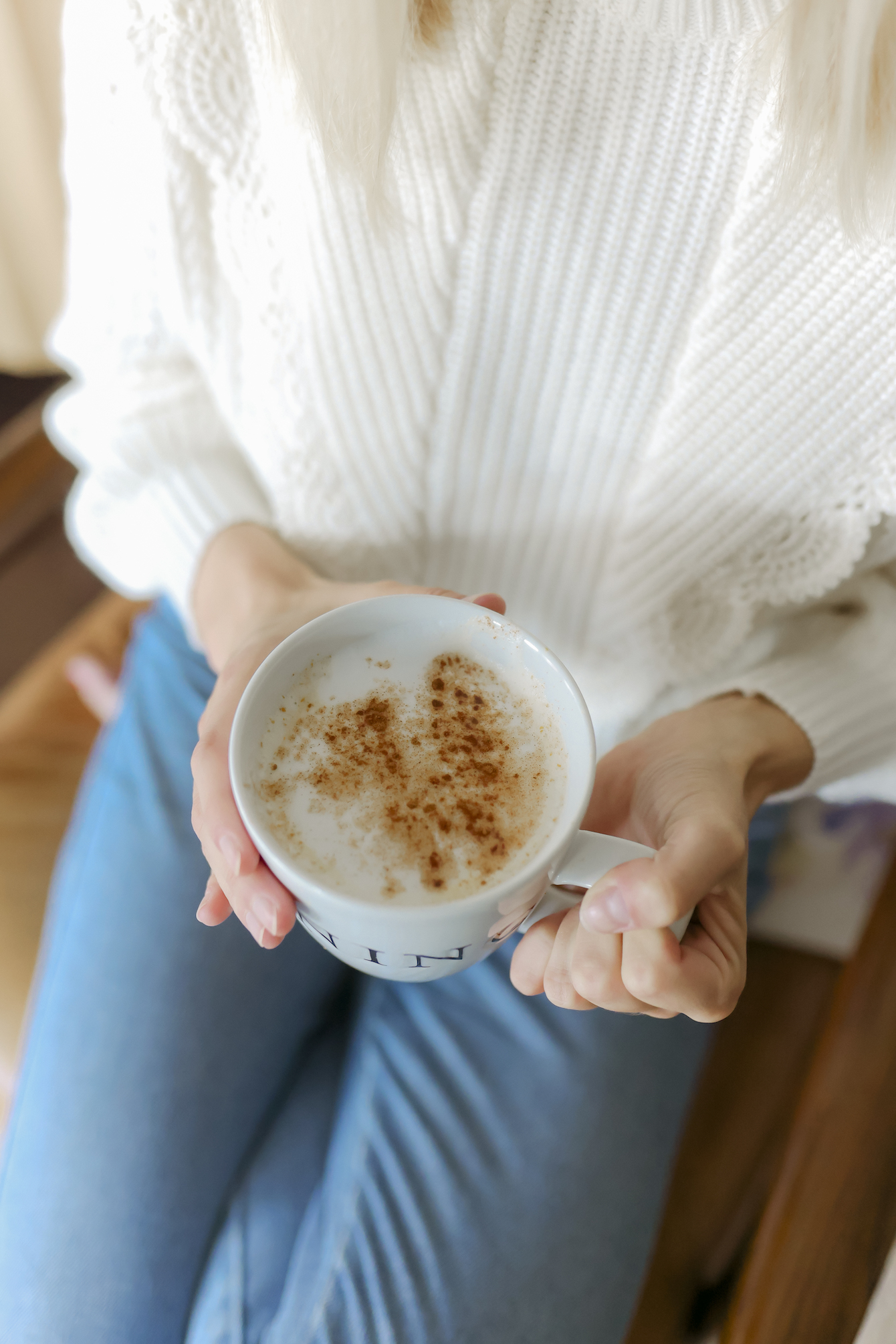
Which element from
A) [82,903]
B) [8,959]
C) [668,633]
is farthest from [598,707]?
[8,959]

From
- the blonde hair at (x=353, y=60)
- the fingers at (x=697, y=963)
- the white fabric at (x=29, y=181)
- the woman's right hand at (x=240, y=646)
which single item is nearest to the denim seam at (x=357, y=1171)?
the woman's right hand at (x=240, y=646)

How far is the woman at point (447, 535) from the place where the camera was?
0.51m

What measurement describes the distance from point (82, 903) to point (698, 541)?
1.91 feet

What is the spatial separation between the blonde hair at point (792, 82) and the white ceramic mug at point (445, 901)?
273 millimetres

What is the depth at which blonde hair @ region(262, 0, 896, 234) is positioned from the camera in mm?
436

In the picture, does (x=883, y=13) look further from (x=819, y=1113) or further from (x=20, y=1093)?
(x=20, y=1093)

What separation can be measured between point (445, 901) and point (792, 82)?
0.45 meters

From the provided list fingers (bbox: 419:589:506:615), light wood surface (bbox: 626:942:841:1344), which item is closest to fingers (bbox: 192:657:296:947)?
fingers (bbox: 419:589:506:615)

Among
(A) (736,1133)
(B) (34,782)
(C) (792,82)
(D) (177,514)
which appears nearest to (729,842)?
(C) (792,82)

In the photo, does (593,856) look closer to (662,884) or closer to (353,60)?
(662,884)

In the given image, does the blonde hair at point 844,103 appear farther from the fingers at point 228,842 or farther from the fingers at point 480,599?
the fingers at point 228,842

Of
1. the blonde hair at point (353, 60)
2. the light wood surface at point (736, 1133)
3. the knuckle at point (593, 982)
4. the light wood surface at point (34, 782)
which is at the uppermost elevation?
the blonde hair at point (353, 60)

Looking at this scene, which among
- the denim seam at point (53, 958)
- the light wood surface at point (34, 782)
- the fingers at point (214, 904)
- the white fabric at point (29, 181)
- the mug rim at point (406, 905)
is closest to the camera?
the mug rim at point (406, 905)

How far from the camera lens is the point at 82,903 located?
29.9 inches
